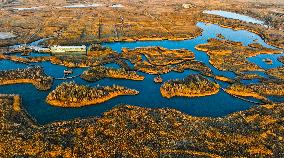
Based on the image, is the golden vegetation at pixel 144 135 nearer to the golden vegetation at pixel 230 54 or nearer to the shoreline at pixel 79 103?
the shoreline at pixel 79 103

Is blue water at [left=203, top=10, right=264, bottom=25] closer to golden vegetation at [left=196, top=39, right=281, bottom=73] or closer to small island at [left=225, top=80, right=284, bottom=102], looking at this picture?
golden vegetation at [left=196, top=39, right=281, bottom=73]

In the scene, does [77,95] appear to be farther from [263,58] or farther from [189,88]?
[263,58]

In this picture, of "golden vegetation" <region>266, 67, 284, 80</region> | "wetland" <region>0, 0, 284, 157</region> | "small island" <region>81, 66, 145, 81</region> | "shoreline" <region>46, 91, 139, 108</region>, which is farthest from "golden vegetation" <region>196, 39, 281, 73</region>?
"shoreline" <region>46, 91, 139, 108</region>

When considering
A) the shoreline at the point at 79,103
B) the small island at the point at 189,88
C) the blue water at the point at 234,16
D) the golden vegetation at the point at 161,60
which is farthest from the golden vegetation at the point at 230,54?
the blue water at the point at 234,16

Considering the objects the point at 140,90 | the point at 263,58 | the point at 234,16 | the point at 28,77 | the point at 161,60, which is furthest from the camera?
the point at 234,16

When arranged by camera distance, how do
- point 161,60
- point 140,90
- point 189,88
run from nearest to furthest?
Answer: point 189,88 < point 140,90 < point 161,60

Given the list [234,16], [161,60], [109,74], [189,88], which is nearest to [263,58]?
[161,60]
